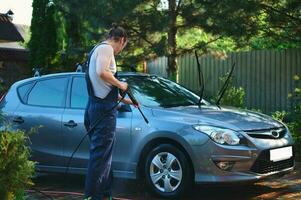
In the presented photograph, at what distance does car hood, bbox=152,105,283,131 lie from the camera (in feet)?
22.6

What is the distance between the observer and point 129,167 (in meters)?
7.29

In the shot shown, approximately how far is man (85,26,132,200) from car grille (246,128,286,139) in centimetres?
166

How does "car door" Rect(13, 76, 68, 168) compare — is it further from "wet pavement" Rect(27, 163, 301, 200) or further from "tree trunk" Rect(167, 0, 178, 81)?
"tree trunk" Rect(167, 0, 178, 81)

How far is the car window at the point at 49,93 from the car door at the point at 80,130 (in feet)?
0.51

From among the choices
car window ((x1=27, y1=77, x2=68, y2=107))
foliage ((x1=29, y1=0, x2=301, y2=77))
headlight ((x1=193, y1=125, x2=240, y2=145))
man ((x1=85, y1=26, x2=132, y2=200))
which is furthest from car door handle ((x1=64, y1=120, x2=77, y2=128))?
foliage ((x1=29, y1=0, x2=301, y2=77))

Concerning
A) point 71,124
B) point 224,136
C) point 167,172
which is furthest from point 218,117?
point 71,124

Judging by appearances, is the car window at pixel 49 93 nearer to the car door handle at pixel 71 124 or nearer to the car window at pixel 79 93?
the car window at pixel 79 93

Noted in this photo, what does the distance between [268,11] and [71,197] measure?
684 cm

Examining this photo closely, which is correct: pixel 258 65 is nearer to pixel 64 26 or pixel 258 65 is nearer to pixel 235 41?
pixel 235 41

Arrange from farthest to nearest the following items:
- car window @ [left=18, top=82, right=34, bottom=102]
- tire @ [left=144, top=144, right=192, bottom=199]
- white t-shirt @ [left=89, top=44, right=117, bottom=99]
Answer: car window @ [left=18, top=82, right=34, bottom=102] < tire @ [left=144, top=144, right=192, bottom=199] < white t-shirt @ [left=89, top=44, right=117, bottom=99]

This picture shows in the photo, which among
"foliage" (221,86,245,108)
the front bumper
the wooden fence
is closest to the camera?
the front bumper

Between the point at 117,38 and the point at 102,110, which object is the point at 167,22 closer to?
the point at 117,38

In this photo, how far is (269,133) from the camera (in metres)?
7.07

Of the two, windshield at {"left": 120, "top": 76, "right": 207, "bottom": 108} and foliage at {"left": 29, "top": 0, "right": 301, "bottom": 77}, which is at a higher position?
foliage at {"left": 29, "top": 0, "right": 301, "bottom": 77}
